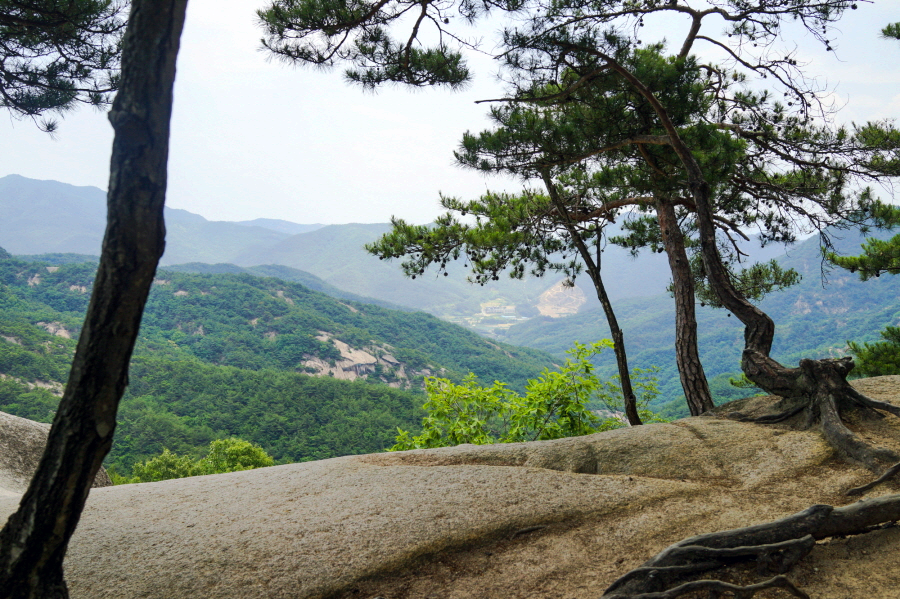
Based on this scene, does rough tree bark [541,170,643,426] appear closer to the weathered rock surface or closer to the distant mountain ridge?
the weathered rock surface

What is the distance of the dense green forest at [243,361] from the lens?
24.5 metres

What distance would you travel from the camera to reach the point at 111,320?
1668mm

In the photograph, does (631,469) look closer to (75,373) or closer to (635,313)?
(75,373)

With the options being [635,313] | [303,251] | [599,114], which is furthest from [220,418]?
[303,251]

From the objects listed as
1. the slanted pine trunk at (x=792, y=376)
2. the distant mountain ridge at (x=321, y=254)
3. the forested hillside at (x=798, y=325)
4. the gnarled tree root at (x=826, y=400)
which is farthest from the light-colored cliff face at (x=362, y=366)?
the distant mountain ridge at (x=321, y=254)

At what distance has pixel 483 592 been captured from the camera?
2199 mm

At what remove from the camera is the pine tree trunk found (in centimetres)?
509

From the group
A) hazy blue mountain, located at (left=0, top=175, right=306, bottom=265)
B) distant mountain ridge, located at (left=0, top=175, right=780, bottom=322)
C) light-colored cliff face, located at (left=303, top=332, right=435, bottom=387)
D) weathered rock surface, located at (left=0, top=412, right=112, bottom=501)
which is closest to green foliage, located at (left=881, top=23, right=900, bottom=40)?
weathered rock surface, located at (left=0, top=412, right=112, bottom=501)

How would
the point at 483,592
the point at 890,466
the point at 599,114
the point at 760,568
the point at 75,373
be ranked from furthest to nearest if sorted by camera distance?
the point at 599,114, the point at 890,466, the point at 483,592, the point at 760,568, the point at 75,373

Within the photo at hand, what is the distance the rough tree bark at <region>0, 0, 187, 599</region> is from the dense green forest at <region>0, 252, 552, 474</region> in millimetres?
9366

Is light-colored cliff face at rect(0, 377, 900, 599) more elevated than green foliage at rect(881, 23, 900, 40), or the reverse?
green foliage at rect(881, 23, 900, 40)

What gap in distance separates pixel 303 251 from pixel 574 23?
168996 mm

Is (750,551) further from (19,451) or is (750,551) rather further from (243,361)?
(243,361)

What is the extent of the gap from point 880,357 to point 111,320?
33.1 ft
